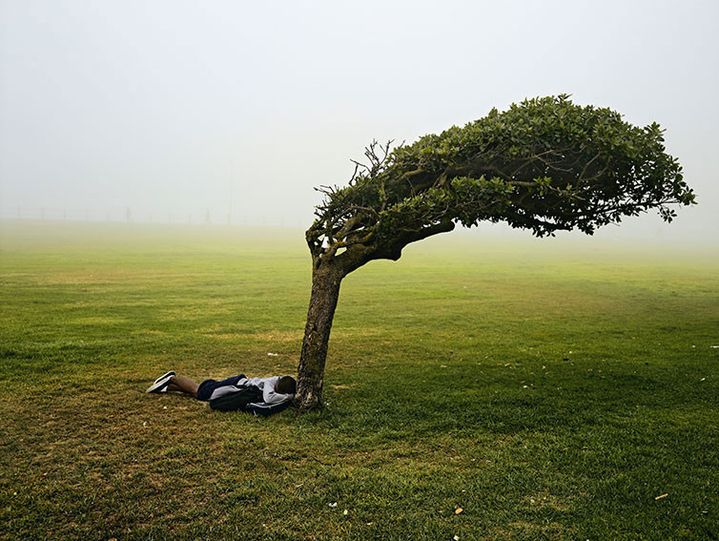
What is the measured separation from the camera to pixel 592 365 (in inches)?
522

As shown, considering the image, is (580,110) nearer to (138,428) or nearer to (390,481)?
(390,481)

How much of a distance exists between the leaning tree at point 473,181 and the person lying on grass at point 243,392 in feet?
1.15

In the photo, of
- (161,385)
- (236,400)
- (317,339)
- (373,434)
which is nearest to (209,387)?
(236,400)

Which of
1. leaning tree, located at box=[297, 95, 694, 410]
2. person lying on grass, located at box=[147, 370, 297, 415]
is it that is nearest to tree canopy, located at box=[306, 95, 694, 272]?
leaning tree, located at box=[297, 95, 694, 410]

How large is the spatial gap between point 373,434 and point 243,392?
255 cm

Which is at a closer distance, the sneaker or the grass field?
the grass field

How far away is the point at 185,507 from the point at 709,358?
1314 centimetres

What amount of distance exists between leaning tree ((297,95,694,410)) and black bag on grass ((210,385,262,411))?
2.83ft

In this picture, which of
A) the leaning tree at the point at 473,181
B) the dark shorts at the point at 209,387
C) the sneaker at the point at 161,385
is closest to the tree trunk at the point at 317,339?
the leaning tree at the point at 473,181

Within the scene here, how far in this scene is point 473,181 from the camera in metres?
9.37

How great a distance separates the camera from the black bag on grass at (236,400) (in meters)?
9.62

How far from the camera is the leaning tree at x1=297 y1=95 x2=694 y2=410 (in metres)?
9.67

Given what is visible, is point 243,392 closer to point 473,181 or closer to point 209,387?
point 209,387

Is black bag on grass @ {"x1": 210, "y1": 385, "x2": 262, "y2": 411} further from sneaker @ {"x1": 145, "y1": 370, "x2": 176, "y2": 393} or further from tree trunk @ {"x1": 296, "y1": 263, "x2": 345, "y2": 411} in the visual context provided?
sneaker @ {"x1": 145, "y1": 370, "x2": 176, "y2": 393}
